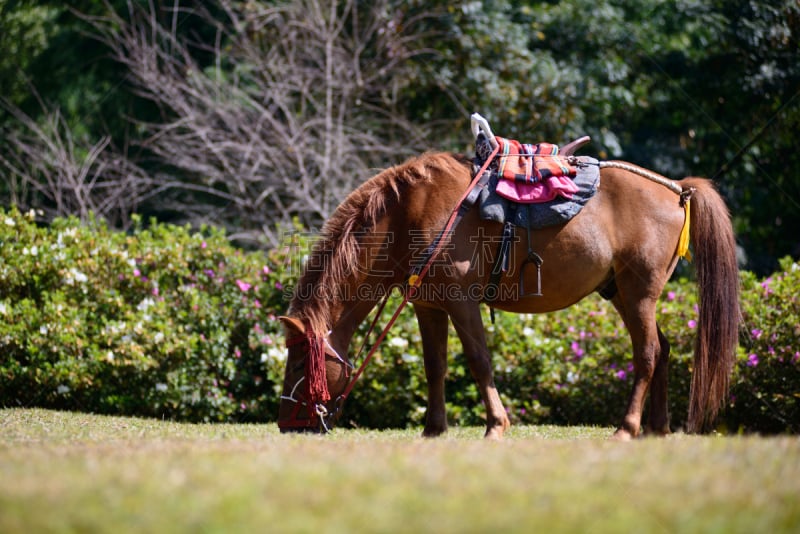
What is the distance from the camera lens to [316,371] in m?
A: 5.08

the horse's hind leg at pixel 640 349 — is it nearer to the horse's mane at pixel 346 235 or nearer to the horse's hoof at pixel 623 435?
the horse's hoof at pixel 623 435

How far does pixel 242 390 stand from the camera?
7.71 meters

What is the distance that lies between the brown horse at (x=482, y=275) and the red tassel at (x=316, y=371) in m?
0.02

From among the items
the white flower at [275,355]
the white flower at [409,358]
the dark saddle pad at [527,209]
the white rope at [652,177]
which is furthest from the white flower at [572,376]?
the white flower at [275,355]

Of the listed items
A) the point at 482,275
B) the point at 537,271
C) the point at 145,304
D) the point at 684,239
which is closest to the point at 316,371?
the point at 482,275

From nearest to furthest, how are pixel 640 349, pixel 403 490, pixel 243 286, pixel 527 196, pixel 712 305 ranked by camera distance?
pixel 403 490 → pixel 527 196 → pixel 640 349 → pixel 712 305 → pixel 243 286

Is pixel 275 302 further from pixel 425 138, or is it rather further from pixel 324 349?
pixel 425 138

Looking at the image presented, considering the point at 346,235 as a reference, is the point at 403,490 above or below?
below

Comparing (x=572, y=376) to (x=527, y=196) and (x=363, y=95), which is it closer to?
(x=527, y=196)

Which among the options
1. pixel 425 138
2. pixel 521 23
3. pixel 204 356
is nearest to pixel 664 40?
pixel 521 23

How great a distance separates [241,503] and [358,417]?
521 centimetres

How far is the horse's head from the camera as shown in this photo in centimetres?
508

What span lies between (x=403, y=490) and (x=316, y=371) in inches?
94.3

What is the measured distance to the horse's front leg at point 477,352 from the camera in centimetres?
515
